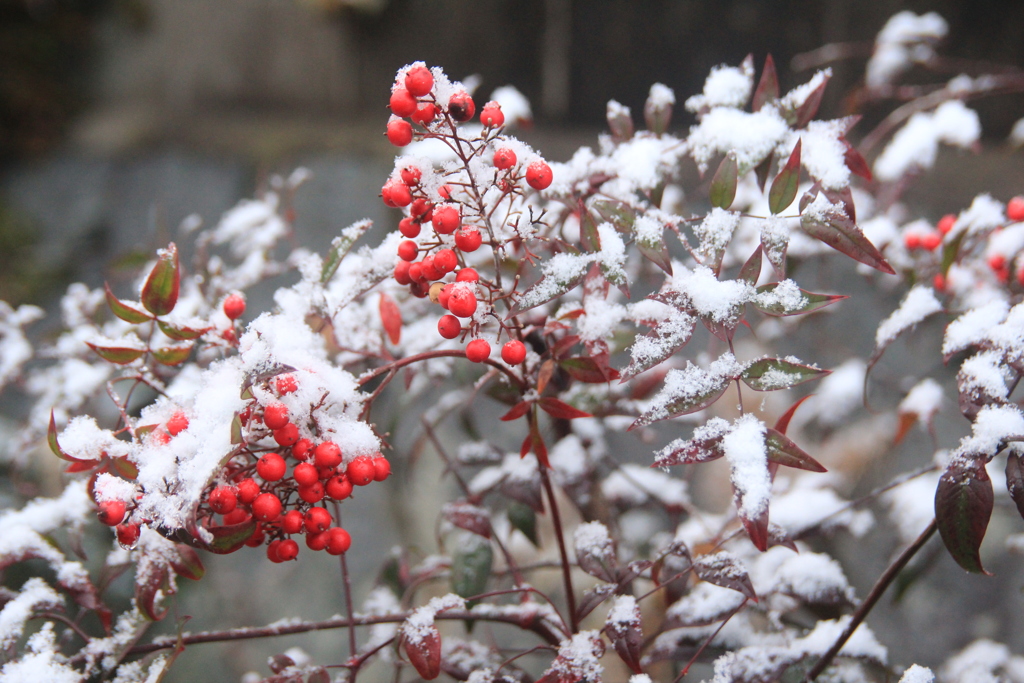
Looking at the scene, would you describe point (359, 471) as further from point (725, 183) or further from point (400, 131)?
point (725, 183)

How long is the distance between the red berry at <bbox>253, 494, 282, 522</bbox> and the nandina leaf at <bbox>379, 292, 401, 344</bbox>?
0.70 feet

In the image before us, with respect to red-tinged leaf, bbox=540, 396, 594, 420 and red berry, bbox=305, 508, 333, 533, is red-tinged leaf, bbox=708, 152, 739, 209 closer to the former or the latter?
red-tinged leaf, bbox=540, 396, 594, 420

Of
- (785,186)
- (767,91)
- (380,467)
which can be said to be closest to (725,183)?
(785,186)

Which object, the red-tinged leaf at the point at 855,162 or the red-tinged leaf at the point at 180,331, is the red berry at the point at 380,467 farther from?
the red-tinged leaf at the point at 855,162

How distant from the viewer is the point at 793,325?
118cm

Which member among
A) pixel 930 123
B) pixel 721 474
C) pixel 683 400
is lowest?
pixel 683 400

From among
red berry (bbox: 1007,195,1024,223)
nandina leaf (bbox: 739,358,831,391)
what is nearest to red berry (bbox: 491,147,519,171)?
nandina leaf (bbox: 739,358,831,391)

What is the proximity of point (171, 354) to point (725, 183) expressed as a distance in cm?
51

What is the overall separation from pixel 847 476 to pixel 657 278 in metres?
0.73

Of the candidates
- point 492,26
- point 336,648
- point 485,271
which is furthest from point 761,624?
point 492,26

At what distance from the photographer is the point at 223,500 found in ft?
1.53

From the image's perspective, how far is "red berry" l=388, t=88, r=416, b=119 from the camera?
47 cm

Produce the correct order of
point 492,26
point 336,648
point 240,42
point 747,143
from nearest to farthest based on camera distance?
point 747,143
point 336,648
point 492,26
point 240,42

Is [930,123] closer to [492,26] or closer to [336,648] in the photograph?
[492,26]
